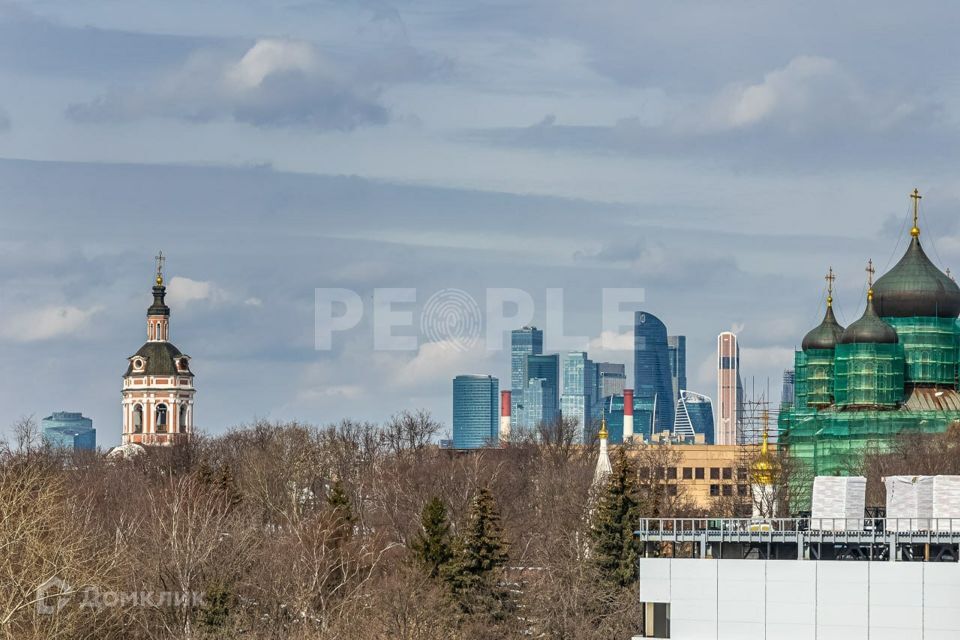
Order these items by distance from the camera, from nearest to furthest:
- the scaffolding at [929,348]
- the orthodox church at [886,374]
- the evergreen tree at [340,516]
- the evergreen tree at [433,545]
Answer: the evergreen tree at [433,545] < the evergreen tree at [340,516] < the orthodox church at [886,374] < the scaffolding at [929,348]

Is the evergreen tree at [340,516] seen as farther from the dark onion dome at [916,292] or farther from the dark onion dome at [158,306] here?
the dark onion dome at [158,306]

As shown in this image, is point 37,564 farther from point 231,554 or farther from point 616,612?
point 616,612

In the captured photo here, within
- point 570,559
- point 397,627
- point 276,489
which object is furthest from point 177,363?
Result: point 397,627

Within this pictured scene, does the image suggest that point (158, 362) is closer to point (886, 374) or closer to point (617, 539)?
point (886, 374)

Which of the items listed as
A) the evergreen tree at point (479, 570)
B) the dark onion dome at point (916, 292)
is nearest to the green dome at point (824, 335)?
the dark onion dome at point (916, 292)

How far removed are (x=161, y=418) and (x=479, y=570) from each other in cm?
11699

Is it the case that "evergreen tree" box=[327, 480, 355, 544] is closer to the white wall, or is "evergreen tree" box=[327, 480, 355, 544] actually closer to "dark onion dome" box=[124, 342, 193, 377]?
the white wall

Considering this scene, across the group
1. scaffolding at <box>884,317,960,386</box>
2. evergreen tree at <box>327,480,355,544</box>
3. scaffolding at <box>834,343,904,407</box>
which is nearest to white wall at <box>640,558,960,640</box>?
evergreen tree at <box>327,480,355,544</box>

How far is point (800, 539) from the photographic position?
5972cm

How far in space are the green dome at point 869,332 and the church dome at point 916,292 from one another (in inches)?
168

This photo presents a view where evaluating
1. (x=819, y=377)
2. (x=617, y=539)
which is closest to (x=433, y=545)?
(x=617, y=539)

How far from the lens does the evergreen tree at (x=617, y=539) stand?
245 ft

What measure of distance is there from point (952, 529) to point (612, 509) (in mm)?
18136

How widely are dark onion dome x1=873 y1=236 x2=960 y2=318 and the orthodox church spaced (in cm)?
7
